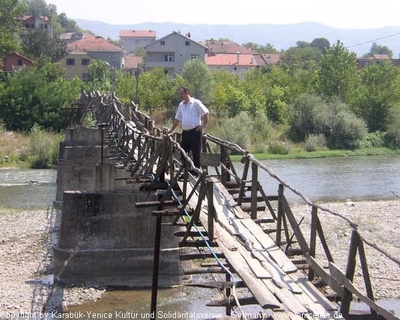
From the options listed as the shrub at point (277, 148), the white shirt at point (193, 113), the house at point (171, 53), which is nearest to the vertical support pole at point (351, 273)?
the white shirt at point (193, 113)

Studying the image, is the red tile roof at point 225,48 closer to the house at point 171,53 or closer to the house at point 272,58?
the house at point 272,58

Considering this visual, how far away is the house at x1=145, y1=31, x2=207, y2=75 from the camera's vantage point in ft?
301

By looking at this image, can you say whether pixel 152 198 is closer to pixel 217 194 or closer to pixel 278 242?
pixel 217 194

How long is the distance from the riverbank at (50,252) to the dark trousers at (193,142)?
4.46m

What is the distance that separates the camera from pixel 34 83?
176ft

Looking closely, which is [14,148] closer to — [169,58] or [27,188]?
[27,188]

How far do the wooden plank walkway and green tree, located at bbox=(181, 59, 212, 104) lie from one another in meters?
54.5

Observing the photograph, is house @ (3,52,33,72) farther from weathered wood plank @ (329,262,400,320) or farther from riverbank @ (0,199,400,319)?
weathered wood plank @ (329,262,400,320)

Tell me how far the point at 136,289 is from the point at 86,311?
1753 millimetres

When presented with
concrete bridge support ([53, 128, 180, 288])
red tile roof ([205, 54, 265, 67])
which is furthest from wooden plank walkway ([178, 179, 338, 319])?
red tile roof ([205, 54, 265, 67])

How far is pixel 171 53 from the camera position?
305ft

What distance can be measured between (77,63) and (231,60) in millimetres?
33473

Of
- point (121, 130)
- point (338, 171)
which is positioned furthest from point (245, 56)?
point (121, 130)

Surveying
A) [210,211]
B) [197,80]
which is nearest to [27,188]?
[210,211]
